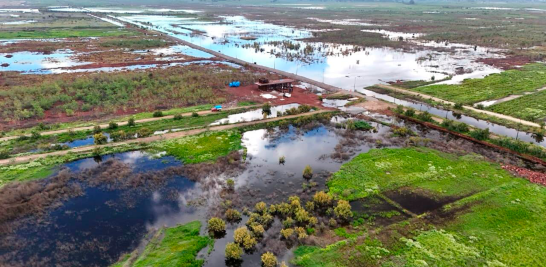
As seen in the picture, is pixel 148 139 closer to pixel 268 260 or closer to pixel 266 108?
pixel 266 108

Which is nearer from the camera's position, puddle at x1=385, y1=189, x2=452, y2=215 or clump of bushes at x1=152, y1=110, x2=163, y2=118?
puddle at x1=385, y1=189, x2=452, y2=215

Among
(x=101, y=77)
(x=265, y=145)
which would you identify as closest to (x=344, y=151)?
(x=265, y=145)

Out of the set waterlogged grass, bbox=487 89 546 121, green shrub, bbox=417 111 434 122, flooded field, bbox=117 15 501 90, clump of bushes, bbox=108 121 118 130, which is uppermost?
flooded field, bbox=117 15 501 90

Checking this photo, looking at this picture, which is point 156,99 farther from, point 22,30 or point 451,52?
point 22,30

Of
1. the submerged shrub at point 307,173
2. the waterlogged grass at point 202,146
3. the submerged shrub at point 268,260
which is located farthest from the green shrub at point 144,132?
the submerged shrub at point 268,260

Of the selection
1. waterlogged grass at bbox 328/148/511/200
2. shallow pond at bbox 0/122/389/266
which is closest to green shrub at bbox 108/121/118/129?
shallow pond at bbox 0/122/389/266

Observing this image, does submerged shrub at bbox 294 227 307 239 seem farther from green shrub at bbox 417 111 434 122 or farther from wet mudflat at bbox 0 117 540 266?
green shrub at bbox 417 111 434 122

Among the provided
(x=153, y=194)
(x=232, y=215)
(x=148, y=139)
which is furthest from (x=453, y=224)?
(x=148, y=139)

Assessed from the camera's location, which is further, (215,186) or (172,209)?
(215,186)
